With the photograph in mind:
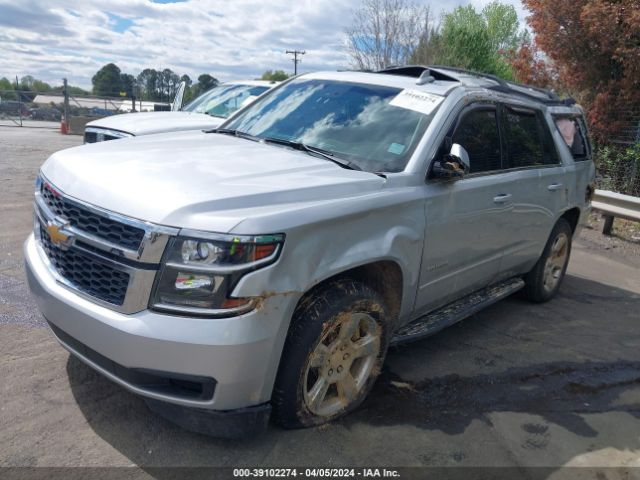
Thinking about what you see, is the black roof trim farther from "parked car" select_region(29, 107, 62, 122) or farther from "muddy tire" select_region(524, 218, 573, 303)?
"parked car" select_region(29, 107, 62, 122)

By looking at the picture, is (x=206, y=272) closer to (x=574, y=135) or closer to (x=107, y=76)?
(x=574, y=135)

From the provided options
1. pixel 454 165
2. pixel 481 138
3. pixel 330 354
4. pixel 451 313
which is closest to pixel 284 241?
pixel 330 354

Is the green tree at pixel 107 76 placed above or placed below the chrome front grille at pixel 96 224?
above

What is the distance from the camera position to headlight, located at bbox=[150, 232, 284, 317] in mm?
2512

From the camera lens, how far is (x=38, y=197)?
3.40 metres

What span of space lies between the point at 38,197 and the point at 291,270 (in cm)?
173

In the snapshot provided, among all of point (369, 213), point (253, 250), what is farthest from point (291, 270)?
point (369, 213)

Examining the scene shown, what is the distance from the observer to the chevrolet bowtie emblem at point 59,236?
9.36ft

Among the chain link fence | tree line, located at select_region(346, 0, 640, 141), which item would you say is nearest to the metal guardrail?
tree line, located at select_region(346, 0, 640, 141)

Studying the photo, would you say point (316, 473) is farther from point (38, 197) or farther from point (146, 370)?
point (38, 197)

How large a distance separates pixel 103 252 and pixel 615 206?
854 centimetres

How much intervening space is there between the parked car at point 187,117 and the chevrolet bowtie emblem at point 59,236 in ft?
10.8

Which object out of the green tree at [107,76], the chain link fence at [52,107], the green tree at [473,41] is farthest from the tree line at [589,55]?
the green tree at [107,76]

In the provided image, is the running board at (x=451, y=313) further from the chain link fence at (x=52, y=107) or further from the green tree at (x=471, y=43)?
the chain link fence at (x=52, y=107)
